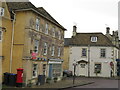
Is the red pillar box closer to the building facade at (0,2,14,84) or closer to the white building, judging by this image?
the building facade at (0,2,14,84)

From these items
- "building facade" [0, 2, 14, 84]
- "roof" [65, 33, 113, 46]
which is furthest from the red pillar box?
"roof" [65, 33, 113, 46]

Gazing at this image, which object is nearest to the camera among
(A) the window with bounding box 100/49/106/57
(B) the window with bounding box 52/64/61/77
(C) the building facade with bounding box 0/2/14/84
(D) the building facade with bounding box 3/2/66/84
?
(C) the building facade with bounding box 0/2/14/84

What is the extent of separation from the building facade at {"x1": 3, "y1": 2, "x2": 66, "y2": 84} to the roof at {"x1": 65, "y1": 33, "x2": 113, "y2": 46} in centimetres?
1698

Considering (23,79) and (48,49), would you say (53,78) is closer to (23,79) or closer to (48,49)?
(48,49)

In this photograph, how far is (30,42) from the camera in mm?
20594

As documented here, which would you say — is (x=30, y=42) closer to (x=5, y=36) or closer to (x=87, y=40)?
(x=5, y=36)

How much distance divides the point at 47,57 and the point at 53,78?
10.6 feet

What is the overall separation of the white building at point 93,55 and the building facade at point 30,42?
54.4 ft

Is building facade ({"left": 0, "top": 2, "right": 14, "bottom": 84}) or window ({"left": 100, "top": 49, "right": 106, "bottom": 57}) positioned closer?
building facade ({"left": 0, "top": 2, "right": 14, "bottom": 84})

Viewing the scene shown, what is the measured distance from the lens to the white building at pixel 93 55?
39750mm

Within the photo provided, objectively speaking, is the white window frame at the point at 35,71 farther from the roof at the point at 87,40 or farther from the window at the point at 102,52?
the window at the point at 102,52

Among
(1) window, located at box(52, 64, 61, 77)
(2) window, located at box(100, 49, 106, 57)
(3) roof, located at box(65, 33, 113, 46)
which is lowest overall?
(1) window, located at box(52, 64, 61, 77)

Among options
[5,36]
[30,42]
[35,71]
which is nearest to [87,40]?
[35,71]

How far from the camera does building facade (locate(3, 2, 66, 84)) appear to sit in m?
20.4
